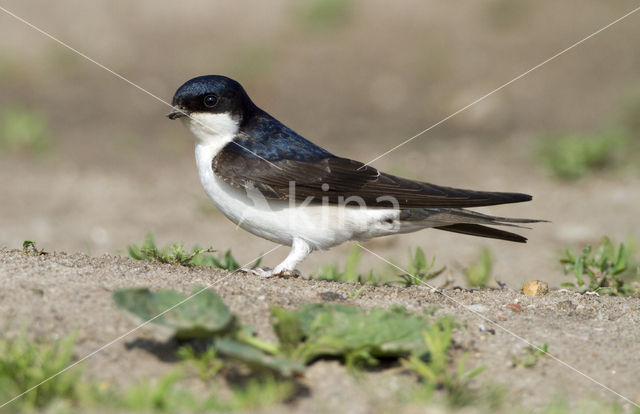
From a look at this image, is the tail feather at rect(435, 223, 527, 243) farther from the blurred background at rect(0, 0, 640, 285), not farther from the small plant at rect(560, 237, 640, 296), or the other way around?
the blurred background at rect(0, 0, 640, 285)

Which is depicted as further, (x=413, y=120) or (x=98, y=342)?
(x=413, y=120)

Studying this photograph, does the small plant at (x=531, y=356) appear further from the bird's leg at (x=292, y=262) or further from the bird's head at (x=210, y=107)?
the bird's head at (x=210, y=107)

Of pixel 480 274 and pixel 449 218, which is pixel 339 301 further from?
pixel 480 274

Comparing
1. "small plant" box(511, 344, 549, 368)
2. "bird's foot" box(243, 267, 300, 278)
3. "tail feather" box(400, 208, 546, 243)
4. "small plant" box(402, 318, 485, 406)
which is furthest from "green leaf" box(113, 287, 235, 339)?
"tail feather" box(400, 208, 546, 243)

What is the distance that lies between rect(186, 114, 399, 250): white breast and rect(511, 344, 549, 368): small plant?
1.26 meters

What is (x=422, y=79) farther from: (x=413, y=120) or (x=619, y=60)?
(x=619, y=60)

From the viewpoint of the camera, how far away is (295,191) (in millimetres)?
3787

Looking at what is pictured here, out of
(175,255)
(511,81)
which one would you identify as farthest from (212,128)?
(511,81)

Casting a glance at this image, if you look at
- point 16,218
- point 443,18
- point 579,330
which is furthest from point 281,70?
point 579,330

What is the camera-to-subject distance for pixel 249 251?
18.2ft

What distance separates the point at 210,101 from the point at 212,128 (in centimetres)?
13

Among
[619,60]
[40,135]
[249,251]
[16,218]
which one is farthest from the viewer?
[619,60]

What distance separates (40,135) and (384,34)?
193 inches

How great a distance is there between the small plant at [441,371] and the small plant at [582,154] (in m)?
4.83
